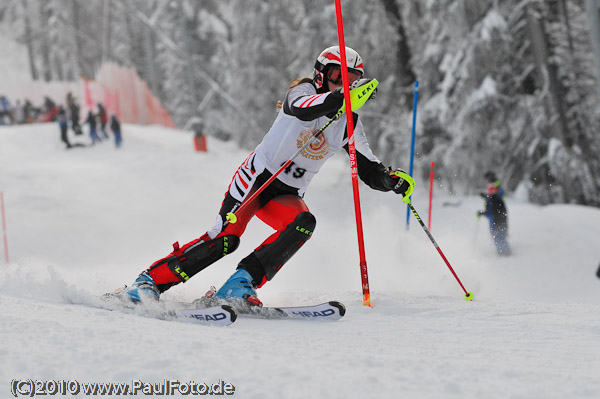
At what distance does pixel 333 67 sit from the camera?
14.4 feet

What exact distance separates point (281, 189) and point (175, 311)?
4.29 feet

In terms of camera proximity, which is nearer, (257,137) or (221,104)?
(257,137)

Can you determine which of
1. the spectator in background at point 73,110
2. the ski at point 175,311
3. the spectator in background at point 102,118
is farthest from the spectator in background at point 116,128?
the ski at point 175,311

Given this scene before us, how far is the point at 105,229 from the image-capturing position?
12539 millimetres

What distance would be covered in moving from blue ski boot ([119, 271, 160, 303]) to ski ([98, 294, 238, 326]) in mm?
59

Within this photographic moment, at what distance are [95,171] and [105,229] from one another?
15.3 feet

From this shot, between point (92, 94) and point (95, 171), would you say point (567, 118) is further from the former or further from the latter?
point (92, 94)

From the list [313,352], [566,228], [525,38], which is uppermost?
[525,38]

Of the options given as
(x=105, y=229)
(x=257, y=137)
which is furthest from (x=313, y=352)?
(x=257, y=137)

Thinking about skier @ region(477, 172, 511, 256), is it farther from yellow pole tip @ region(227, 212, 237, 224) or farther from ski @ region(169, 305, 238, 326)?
ski @ region(169, 305, 238, 326)

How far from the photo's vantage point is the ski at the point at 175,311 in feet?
11.3

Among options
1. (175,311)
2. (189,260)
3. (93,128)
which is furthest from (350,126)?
(93,128)

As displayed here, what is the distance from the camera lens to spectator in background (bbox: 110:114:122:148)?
770 inches

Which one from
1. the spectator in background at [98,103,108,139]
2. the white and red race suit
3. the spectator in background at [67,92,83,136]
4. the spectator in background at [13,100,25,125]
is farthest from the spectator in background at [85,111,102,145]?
the white and red race suit
